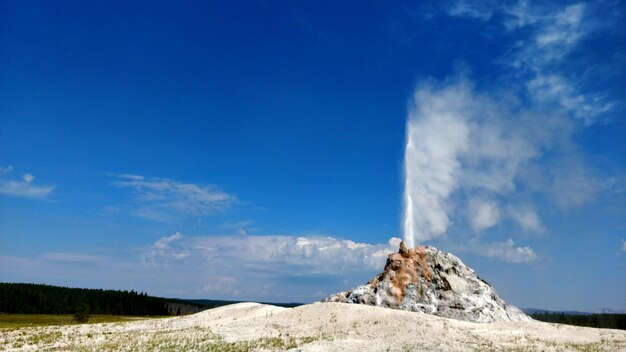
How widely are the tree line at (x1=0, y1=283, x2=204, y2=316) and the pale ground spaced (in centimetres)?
11066

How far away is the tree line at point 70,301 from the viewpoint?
147125mm

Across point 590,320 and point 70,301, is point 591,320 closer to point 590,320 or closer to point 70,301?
point 590,320

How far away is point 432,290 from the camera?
177 feet

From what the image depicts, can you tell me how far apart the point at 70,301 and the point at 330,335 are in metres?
145

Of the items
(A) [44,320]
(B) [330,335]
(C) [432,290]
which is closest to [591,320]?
(C) [432,290]

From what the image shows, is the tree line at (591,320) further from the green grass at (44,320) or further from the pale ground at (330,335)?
the green grass at (44,320)

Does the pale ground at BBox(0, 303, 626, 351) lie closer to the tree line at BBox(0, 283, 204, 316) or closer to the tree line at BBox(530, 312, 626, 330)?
the tree line at BBox(530, 312, 626, 330)

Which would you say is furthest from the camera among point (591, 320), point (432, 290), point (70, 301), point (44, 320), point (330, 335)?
point (70, 301)

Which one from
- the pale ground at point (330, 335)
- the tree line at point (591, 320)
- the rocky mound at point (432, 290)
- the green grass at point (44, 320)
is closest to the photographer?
the pale ground at point (330, 335)

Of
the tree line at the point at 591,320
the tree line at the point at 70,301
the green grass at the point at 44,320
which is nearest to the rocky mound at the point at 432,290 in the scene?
the green grass at the point at 44,320

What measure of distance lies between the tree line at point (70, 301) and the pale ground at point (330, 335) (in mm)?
110661

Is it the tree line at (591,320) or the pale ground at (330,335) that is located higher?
the tree line at (591,320)

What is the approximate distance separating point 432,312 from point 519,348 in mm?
16386

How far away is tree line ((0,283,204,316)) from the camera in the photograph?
147 meters
